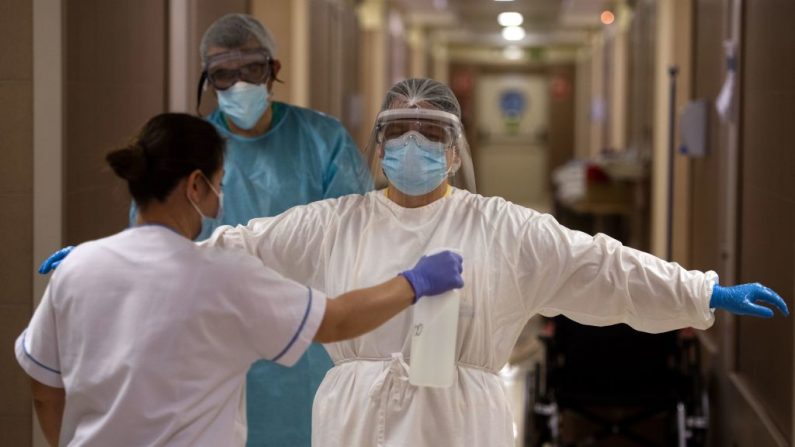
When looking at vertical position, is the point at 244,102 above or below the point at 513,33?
below

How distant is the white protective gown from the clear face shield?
54mm

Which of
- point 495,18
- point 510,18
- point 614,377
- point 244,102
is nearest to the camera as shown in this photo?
point 244,102

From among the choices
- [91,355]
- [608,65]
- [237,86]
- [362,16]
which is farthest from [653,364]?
[608,65]

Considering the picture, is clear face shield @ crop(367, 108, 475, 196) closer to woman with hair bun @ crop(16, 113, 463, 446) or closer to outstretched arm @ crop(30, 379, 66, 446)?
woman with hair bun @ crop(16, 113, 463, 446)

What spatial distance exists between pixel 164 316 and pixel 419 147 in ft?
2.23

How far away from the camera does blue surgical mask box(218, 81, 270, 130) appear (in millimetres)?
2812

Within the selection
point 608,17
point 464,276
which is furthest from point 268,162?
point 608,17

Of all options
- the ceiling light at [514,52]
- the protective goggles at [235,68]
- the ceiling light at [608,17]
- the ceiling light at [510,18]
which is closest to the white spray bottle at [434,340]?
the protective goggles at [235,68]

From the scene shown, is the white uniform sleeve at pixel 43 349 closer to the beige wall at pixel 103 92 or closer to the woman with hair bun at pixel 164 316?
the woman with hair bun at pixel 164 316

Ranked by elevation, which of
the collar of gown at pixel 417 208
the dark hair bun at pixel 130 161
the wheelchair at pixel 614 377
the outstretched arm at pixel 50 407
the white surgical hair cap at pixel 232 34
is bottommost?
the wheelchair at pixel 614 377

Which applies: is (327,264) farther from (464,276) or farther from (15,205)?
(15,205)

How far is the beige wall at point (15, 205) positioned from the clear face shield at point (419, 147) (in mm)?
911

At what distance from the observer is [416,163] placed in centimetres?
219

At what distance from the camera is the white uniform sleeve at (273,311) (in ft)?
5.72
